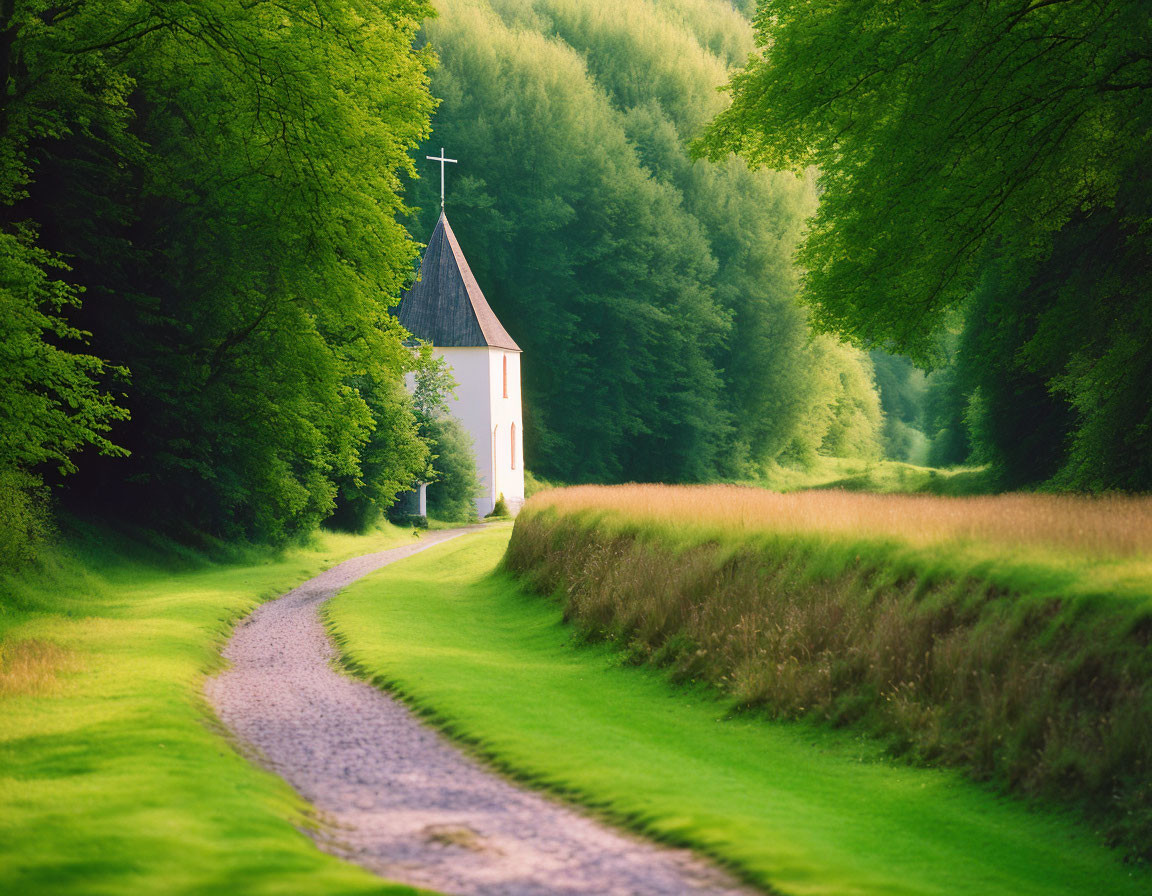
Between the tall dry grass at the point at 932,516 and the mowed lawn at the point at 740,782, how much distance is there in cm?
292

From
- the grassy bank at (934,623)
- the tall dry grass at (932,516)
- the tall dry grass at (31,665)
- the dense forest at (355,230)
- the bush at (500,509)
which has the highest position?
the dense forest at (355,230)

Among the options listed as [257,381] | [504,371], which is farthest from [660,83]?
[257,381]

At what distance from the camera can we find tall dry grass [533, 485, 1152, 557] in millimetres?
12102

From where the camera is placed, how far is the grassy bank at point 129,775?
7.30 metres

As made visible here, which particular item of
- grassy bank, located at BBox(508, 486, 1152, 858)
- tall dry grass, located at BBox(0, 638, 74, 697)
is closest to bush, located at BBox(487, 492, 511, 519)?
grassy bank, located at BBox(508, 486, 1152, 858)

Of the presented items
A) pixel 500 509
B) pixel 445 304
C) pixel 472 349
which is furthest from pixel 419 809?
pixel 445 304

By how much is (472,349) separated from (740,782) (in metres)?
42.7

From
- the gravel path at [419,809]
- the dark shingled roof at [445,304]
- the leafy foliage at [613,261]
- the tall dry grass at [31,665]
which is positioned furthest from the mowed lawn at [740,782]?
the leafy foliage at [613,261]

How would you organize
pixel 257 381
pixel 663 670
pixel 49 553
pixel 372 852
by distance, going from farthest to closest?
pixel 257 381
pixel 49 553
pixel 663 670
pixel 372 852

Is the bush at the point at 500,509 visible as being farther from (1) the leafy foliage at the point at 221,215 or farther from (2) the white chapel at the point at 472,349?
(1) the leafy foliage at the point at 221,215

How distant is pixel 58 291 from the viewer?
20.5 m

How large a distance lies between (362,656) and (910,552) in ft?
27.7

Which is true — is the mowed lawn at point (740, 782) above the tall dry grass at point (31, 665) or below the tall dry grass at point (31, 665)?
below

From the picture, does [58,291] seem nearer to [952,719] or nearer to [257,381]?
[257,381]
